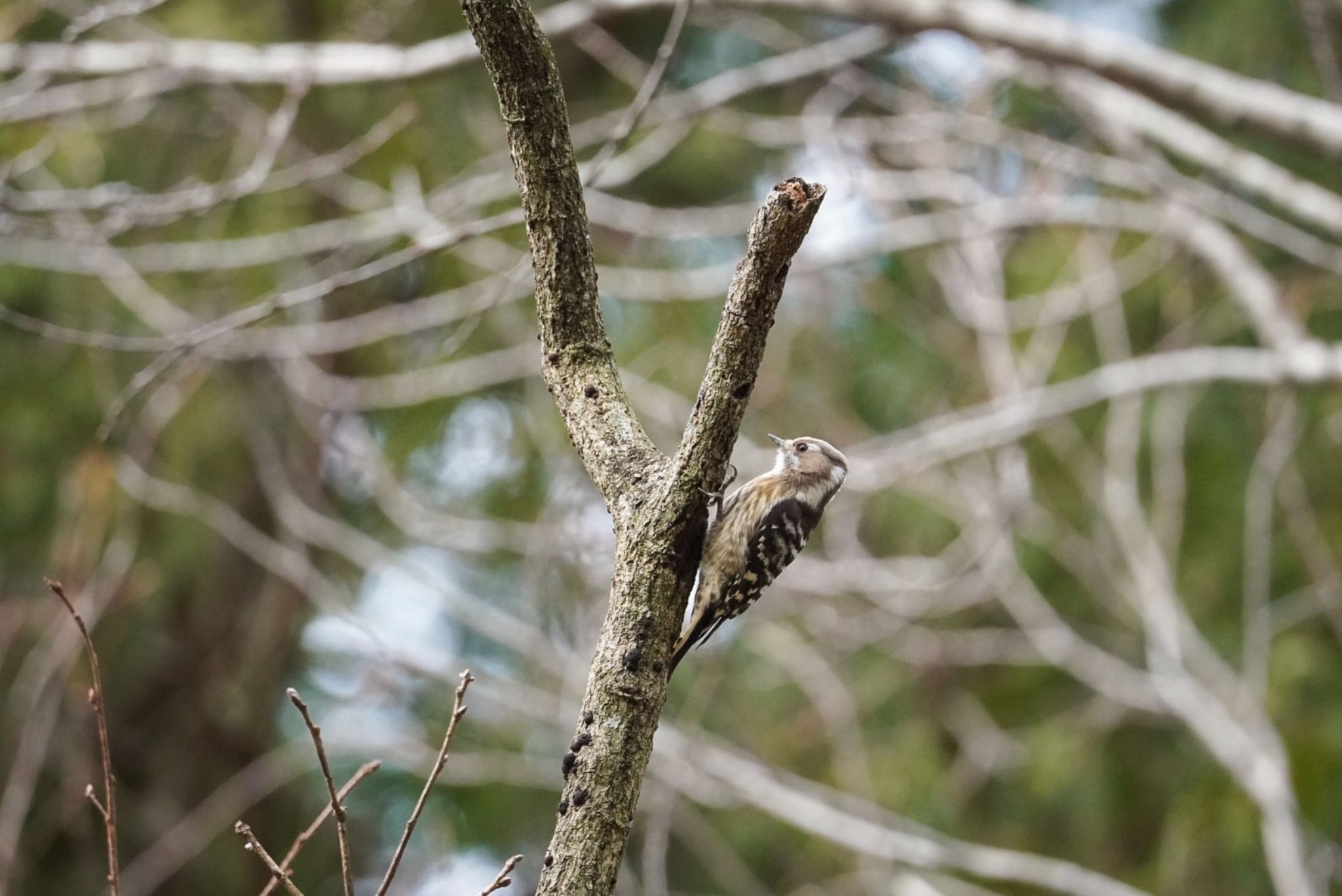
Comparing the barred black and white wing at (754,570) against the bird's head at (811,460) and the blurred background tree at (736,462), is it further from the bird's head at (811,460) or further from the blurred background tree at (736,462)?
the blurred background tree at (736,462)

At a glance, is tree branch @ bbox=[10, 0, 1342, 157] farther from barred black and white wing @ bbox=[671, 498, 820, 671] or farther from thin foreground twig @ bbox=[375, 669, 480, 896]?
thin foreground twig @ bbox=[375, 669, 480, 896]

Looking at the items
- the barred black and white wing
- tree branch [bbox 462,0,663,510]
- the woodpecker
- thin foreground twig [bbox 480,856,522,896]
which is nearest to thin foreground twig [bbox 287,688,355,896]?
thin foreground twig [bbox 480,856,522,896]

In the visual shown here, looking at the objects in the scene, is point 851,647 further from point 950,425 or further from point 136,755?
point 136,755

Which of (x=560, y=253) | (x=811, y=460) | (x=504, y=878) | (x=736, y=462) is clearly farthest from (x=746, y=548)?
(x=736, y=462)

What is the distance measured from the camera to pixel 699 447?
211 centimetres

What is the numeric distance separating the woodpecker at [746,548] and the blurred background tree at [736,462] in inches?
65.3

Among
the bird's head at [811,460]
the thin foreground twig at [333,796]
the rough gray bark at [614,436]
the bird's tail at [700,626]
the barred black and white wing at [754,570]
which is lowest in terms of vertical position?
the thin foreground twig at [333,796]

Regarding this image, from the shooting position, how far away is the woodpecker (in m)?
3.94

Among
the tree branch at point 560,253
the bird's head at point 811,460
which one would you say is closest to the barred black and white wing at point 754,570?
the bird's head at point 811,460

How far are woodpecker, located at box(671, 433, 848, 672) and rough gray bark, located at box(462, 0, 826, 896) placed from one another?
4.73 feet

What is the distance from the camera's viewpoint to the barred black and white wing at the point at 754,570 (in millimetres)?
3941

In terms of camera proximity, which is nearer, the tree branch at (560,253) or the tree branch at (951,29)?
the tree branch at (560,253)

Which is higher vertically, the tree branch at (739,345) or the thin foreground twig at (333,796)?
the tree branch at (739,345)

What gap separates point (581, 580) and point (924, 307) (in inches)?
128
